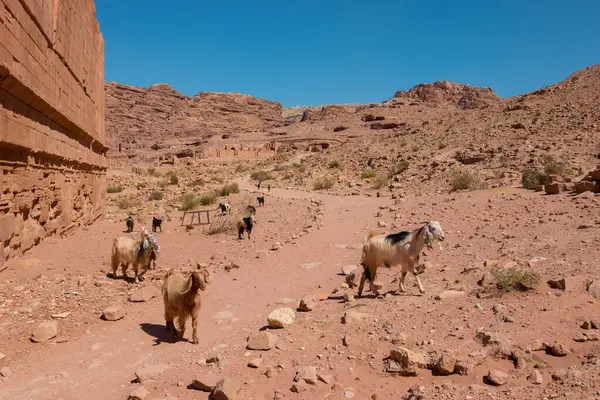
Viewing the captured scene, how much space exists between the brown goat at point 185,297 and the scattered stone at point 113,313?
1.35m

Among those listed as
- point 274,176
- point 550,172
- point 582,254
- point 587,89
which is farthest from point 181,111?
point 582,254

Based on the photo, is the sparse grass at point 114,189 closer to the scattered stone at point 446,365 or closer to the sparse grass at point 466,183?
the sparse grass at point 466,183

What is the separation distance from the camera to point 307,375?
4191mm

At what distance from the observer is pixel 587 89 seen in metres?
34.4

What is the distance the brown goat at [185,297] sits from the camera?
18.2 feet

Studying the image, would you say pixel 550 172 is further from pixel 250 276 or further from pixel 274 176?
pixel 274 176

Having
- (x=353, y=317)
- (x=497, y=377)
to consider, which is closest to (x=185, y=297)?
(x=353, y=317)

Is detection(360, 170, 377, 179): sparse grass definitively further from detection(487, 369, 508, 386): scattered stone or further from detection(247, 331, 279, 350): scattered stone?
detection(487, 369, 508, 386): scattered stone

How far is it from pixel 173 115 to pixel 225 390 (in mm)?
→ 119689

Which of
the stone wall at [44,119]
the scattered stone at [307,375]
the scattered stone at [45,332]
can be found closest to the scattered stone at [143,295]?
the scattered stone at [45,332]

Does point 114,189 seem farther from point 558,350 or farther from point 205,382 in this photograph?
point 558,350

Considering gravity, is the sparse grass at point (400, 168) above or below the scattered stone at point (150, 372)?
above

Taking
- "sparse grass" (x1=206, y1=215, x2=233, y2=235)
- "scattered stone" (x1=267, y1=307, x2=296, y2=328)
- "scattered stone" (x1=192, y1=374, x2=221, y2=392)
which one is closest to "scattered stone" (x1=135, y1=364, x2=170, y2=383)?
"scattered stone" (x1=192, y1=374, x2=221, y2=392)

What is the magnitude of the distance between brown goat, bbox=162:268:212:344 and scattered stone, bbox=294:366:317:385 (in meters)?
1.96
